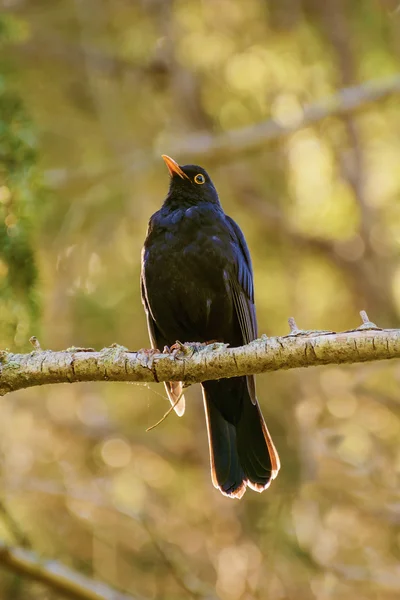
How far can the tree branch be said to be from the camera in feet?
13.1

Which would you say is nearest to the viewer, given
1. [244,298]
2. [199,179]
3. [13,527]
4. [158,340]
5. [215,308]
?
[13,527]

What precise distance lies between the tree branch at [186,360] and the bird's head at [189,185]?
207 cm

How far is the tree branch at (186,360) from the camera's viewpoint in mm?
3990

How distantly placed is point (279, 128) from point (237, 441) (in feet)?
10.7

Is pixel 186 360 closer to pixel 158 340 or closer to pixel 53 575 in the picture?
pixel 158 340

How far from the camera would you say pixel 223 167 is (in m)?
9.38

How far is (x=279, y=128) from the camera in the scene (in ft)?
25.6

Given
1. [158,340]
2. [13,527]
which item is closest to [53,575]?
[13,527]

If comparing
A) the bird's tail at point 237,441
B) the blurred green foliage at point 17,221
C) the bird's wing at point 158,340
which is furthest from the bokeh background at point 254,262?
the bird's wing at point 158,340

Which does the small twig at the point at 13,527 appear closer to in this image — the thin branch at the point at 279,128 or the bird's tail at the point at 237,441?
the bird's tail at the point at 237,441

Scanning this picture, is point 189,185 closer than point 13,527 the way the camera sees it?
No

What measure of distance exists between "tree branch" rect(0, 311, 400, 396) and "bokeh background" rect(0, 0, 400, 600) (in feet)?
6.25

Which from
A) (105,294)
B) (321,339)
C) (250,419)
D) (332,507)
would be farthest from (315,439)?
(321,339)

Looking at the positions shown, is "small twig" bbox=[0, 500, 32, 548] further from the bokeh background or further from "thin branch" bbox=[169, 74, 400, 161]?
"thin branch" bbox=[169, 74, 400, 161]
